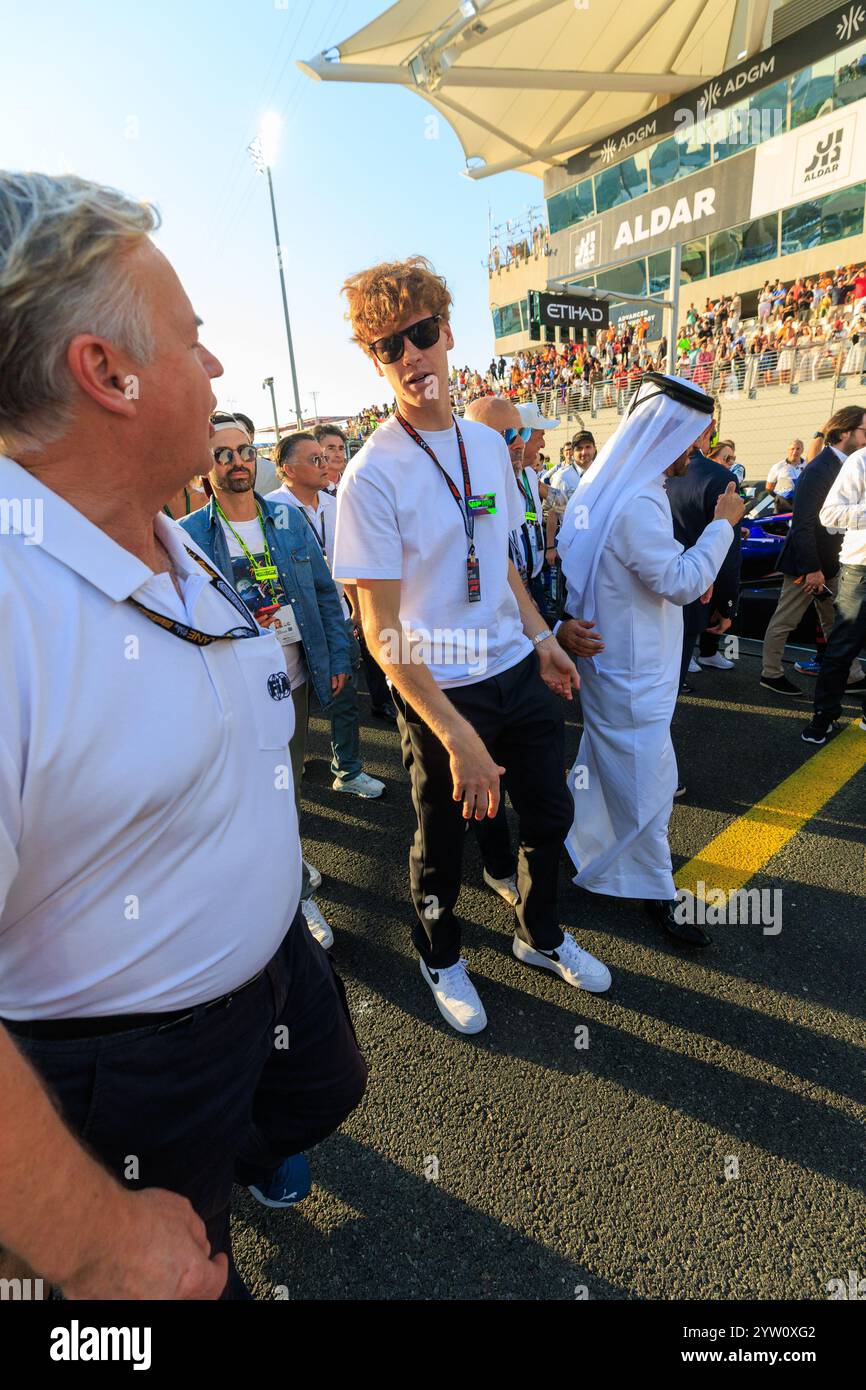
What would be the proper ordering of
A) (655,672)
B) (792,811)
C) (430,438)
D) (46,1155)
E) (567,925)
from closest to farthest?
(46,1155) → (430,438) → (655,672) → (567,925) → (792,811)

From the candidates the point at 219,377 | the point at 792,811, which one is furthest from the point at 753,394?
the point at 219,377

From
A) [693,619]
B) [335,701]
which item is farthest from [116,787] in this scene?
[693,619]

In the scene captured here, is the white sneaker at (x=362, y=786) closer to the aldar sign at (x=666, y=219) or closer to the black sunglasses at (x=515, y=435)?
the black sunglasses at (x=515, y=435)

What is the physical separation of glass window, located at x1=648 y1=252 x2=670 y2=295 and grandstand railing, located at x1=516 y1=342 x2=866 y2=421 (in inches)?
326

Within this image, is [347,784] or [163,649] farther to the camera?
[347,784]

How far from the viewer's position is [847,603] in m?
4.27

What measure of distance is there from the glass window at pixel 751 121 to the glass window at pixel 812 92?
408mm

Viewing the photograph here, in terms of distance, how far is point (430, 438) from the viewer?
2104mm

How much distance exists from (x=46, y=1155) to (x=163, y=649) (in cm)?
63

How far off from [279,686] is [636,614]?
178 centimetres

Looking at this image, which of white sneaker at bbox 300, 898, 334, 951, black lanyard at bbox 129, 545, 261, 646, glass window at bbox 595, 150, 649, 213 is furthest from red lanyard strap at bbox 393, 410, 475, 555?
glass window at bbox 595, 150, 649, 213

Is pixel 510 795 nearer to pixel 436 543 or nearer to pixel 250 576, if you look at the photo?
pixel 436 543

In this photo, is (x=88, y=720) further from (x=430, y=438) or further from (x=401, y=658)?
(x=430, y=438)

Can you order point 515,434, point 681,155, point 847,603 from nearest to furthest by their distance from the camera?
point 847,603 < point 515,434 < point 681,155
